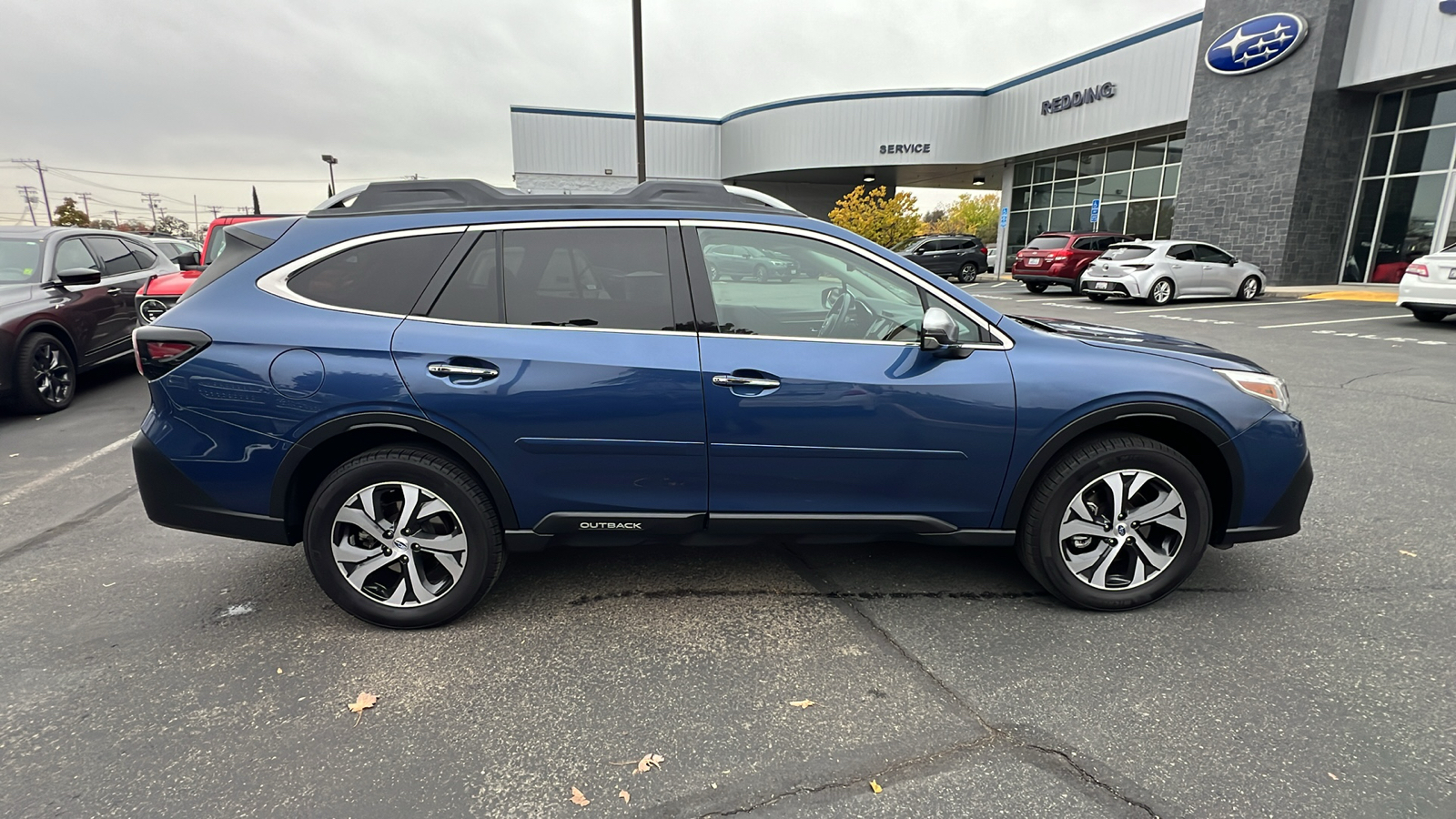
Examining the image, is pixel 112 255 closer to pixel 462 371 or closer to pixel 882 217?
pixel 462 371

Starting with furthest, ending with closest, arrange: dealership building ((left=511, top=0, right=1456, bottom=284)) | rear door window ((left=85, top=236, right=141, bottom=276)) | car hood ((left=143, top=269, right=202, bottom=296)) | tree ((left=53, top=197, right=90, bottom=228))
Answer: tree ((left=53, top=197, right=90, bottom=228)) → dealership building ((left=511, top=0, right=1456, bottom=284)) → rear door window ((left=85, top=236, right=141, bottom=276)) → car hood ((left=143, top=269, right=202, bottom=296))

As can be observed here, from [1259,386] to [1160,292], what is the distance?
1550 centimetres

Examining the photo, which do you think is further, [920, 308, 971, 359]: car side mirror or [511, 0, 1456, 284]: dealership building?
[511, 0, 1456, 284]: dealership building

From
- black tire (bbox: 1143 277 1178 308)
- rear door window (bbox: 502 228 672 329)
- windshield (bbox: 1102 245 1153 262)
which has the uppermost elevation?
windshield (bbox: 1102 245 1153 262)

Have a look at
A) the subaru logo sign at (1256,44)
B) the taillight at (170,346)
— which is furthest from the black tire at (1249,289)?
the taillight at (170,346)

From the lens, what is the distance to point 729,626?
304 centimetres

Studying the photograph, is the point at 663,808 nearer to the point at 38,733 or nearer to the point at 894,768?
the point at 894,768

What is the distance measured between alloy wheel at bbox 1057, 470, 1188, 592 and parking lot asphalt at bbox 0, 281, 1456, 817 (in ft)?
0.64

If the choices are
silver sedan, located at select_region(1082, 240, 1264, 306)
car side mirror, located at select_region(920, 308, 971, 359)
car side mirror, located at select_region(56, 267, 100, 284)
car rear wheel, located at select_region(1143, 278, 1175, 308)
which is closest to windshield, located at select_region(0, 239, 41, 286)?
car side mirror, located at select_region(56, 267, 100, 284)

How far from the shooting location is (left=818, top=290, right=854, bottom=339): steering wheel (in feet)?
10.0

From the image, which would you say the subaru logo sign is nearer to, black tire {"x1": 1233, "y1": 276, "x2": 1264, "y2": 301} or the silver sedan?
the silver sedan

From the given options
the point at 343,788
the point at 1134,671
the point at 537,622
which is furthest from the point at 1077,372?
the point at 343,788

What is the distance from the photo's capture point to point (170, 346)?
9.31ft

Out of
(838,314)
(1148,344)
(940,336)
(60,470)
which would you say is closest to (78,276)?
(60,470)
